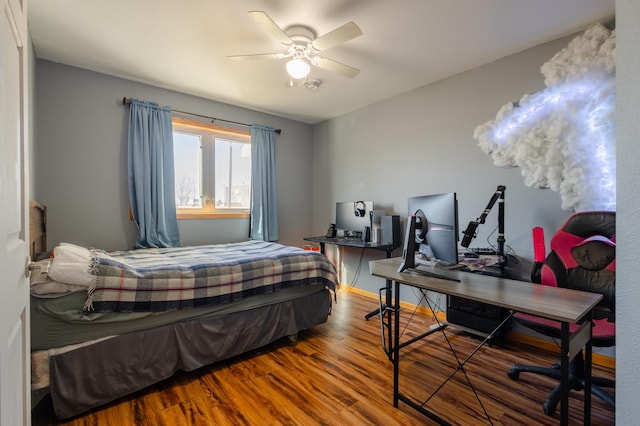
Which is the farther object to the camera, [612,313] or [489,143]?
[489,143]

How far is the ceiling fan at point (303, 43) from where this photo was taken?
6.50ft

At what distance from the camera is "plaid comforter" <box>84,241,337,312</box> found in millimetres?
1803

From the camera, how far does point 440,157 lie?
10.6 ft

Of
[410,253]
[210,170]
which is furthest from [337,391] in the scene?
[210,170]

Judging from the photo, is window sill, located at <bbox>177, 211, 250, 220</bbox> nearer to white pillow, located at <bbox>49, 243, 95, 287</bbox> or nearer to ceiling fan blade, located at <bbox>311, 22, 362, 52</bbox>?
white pillow, located at <bbox>49, 243, 95, 287</bbox>

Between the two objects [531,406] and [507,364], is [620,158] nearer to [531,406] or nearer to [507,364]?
[531,406]

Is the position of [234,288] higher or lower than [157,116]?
lower

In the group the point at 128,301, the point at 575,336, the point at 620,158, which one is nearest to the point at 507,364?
the point at 575,336

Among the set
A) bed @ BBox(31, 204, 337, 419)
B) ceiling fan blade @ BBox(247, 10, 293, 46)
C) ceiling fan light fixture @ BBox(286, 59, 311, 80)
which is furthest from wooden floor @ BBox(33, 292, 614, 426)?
ceiling fan blade @ BBox(247, 10, 293, 46)

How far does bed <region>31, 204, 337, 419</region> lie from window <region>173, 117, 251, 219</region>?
49.0 inches

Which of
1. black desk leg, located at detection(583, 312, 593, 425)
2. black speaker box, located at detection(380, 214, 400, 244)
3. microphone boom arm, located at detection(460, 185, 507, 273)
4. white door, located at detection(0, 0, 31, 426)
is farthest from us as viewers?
black speaker box, located at detection(380, 214, 400, 244)

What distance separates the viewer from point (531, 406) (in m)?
1.77

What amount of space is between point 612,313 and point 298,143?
4012 mm

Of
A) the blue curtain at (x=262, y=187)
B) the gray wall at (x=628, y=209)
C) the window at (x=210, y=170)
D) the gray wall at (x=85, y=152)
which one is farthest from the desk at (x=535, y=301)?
the gray wall at (x=85, y=152)
